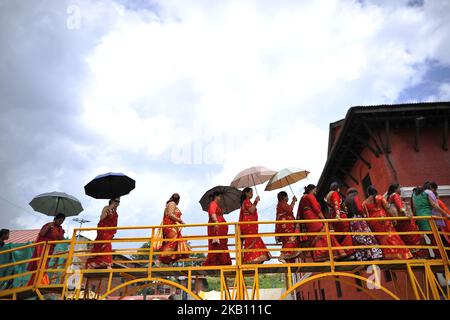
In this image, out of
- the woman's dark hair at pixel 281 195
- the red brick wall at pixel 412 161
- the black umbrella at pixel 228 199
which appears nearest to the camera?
the woman's dark hair at pixel 281 195

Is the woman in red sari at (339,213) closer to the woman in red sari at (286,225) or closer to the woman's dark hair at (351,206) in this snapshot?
the woman's dark hair at (351,206)

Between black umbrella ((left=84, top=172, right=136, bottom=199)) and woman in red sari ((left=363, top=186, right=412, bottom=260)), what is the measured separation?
580 cm

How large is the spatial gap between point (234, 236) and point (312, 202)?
2.00m

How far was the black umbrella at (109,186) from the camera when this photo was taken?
7.49 metres

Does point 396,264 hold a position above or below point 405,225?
below

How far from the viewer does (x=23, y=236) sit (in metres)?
25.7

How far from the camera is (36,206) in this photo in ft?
27.1

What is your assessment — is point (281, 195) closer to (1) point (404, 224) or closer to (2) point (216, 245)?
(2) point (216, 245)

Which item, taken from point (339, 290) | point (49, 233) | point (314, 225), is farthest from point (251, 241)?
point (339, 290)

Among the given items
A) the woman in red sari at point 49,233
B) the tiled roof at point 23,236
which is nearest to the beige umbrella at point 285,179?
the woman in red sari at point 49,233
